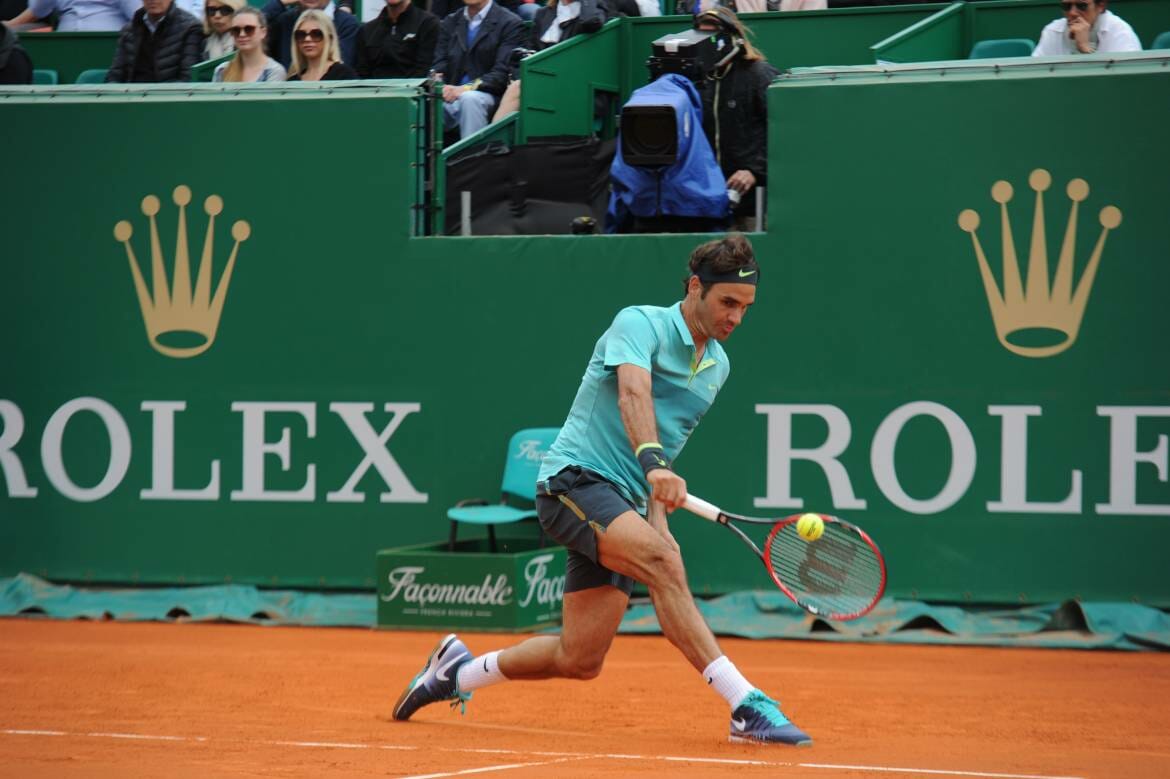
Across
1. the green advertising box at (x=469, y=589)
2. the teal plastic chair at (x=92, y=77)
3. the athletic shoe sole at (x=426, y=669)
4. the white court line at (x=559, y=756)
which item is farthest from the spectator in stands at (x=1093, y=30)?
the teal plastic chair at (x=92, y=77)

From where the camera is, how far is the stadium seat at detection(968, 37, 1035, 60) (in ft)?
32.4

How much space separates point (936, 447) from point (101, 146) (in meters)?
5.03

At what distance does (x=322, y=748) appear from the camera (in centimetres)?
541

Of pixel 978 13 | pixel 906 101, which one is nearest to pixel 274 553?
pixel 906 101

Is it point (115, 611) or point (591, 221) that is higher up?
point (591, 221)

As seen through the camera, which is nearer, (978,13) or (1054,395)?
(1054,395)

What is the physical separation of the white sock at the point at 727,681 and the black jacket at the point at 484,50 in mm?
6112

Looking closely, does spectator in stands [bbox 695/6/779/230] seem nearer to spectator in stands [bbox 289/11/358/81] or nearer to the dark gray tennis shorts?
spectator in stands [bbox 289/11/358/81]

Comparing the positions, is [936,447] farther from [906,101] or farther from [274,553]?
[274,553]

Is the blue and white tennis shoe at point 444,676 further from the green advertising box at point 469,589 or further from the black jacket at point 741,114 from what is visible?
the black jacket at point 741,114

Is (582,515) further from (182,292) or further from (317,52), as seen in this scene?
(317,52)

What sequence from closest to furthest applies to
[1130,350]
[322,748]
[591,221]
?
[322,748], [1130,350], [591,221]

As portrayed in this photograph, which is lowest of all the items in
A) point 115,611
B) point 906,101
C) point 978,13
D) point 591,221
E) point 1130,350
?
point 115,611

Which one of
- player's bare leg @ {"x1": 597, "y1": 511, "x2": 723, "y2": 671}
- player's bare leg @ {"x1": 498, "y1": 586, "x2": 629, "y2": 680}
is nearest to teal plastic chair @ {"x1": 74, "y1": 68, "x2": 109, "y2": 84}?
player's bare leg @ {"x1": 498, "y1": 586, "x2": 629, "y2": 680}
